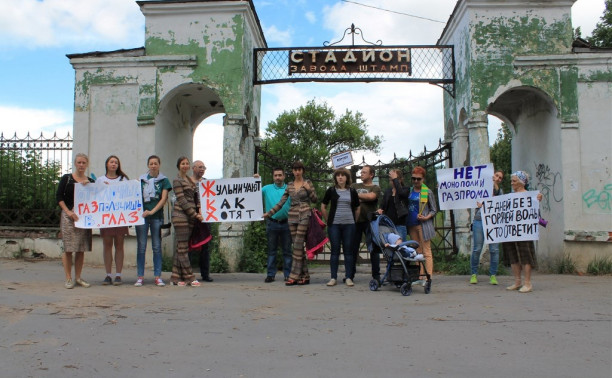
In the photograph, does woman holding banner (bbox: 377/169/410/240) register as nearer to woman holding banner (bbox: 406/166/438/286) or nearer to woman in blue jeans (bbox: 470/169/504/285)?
woman holding banner (bbox: 406/166/438/286)

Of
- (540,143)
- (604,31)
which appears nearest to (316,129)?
(604,31)

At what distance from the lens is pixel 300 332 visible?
4.91 m

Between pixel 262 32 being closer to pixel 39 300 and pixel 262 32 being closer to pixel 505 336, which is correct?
pixel 39 300

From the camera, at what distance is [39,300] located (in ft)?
20.8

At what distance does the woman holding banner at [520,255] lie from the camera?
7465mm

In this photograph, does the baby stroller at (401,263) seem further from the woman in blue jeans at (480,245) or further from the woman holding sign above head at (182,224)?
the woman holding sign above head at (182,224)

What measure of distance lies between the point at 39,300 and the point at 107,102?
5686 millimetres

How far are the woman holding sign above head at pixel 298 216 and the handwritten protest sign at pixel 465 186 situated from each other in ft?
8.35

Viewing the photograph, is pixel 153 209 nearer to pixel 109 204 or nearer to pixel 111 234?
pixel 109 204

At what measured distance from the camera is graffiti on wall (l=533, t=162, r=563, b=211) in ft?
33.9

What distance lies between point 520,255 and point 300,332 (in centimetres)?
422

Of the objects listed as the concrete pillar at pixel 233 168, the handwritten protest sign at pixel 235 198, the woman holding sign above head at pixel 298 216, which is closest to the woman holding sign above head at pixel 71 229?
the handwritten protest sign at pixel 235 198

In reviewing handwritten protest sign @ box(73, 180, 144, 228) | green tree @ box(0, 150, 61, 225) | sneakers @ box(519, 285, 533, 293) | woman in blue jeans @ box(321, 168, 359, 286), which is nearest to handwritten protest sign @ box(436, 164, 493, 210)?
sneakers @ box(519, 285, 533, 293)

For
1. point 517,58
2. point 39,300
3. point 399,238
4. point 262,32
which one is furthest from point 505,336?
point 262,32
